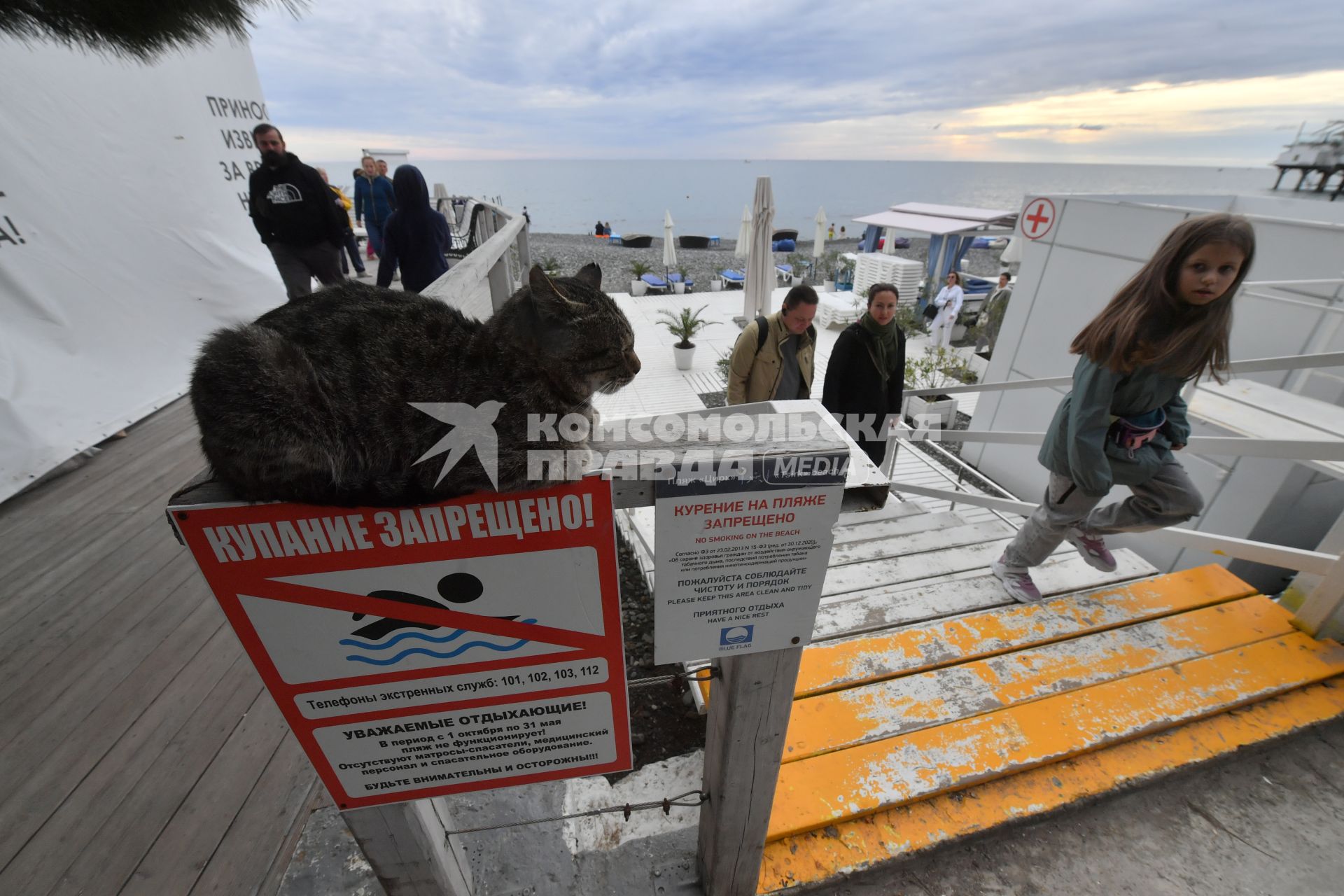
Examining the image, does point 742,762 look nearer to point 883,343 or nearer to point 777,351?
point 777,351

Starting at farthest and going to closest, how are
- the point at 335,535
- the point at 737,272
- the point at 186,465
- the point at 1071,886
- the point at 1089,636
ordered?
the point at 737,272 < the point at 186,465 < the point at 1089,636 < the point at 1071,886 < the point at 335,535

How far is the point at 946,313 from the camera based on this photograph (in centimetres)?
1138

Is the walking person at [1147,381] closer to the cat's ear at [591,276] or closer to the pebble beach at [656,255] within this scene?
the cat's ear at [591,276]

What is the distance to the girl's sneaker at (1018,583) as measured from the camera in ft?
9.67

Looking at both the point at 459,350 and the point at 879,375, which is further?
the point at 879,375

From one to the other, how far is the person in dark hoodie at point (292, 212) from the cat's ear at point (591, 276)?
136 inches

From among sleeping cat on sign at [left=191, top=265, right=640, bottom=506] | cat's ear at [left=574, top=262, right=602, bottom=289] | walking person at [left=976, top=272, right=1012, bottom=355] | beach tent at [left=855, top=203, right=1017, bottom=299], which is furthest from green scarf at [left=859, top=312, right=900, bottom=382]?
beach tent at [left=855, top=203, right=1017, bottom=299]

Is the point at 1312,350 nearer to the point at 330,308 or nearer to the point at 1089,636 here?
the point at 1089,636

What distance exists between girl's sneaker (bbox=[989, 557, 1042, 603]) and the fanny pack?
36.5 inches

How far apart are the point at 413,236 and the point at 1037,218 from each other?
689 centimetres

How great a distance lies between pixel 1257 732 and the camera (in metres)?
2.19

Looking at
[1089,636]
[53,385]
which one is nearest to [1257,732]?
[1089,636]

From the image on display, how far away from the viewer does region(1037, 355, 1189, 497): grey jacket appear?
7.40ft

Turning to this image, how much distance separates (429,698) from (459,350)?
0.82 meters
